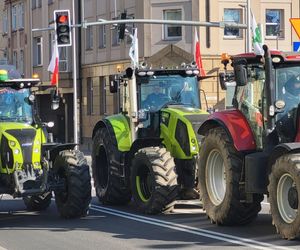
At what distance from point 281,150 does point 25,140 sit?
451cm

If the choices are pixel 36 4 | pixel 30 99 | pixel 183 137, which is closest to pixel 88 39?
pixel 36 4

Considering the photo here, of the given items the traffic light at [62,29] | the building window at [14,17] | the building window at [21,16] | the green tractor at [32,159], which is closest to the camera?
the green tractor at [32,159]

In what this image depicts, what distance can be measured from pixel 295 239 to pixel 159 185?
329cm

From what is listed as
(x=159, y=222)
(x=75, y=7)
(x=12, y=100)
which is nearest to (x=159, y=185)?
(x=159, y=222)

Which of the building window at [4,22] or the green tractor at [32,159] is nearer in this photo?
the green tractor at [32,159]

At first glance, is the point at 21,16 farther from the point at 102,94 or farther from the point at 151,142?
the point at 151,142

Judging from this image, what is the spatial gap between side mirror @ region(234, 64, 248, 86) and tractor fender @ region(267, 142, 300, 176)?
1.17 metres

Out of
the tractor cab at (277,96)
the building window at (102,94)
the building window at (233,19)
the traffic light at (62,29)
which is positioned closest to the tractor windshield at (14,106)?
the tractor cab at (277,96)

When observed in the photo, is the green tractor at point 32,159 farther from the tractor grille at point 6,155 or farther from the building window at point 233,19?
the building window at point 233,19

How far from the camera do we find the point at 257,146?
10.6 metres

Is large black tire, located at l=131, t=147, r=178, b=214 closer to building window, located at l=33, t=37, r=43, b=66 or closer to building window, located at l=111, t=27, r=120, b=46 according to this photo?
building window, located at l=111, t=27, r=120, b=46

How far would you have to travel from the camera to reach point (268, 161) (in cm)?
1002

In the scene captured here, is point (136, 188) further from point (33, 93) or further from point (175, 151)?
point (33, 93)

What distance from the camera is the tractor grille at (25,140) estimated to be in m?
11.9
